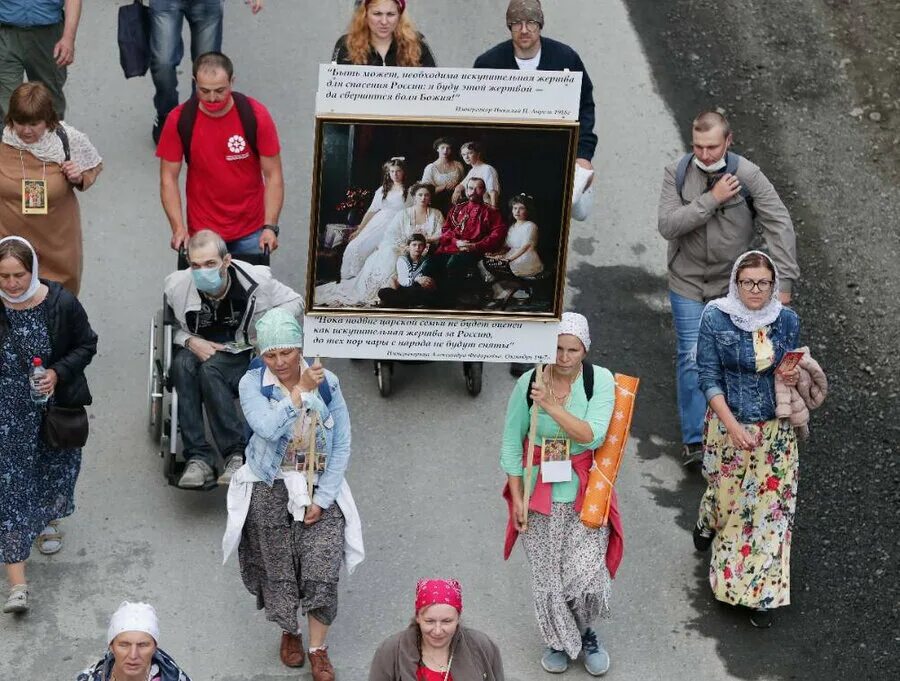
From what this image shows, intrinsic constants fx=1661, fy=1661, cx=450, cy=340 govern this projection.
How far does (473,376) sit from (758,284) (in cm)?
254

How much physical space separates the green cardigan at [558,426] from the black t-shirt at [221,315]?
1.93 meters

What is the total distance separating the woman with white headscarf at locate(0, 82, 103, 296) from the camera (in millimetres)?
9078

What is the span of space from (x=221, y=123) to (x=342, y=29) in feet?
14.8

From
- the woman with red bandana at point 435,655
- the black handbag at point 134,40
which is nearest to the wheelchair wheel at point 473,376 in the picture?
the black handbag at point 134,40

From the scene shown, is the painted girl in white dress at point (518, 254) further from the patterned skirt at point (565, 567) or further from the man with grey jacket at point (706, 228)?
the man with grey jacket at point (706, 228)

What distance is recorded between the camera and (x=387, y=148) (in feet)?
24.5

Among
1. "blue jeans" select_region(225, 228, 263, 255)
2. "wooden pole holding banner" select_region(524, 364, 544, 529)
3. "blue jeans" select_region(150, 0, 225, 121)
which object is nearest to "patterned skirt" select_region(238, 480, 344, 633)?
"wooden pole holding banner" select_region(524, 364, 544, 529)

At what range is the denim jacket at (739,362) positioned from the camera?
8.42 metres

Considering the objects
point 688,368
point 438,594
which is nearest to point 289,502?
point 438,594

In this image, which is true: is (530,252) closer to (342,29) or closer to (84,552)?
(84,552)

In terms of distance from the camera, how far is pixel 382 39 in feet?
32.8

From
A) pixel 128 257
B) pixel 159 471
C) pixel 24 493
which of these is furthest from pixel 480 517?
pixel 128 257

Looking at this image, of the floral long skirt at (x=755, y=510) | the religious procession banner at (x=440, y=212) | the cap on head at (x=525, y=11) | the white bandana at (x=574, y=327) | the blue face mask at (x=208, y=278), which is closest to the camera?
the religious procession banner at (x=440, y=212)

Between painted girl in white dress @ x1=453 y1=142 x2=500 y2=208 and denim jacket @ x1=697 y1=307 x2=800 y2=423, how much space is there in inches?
59.6
